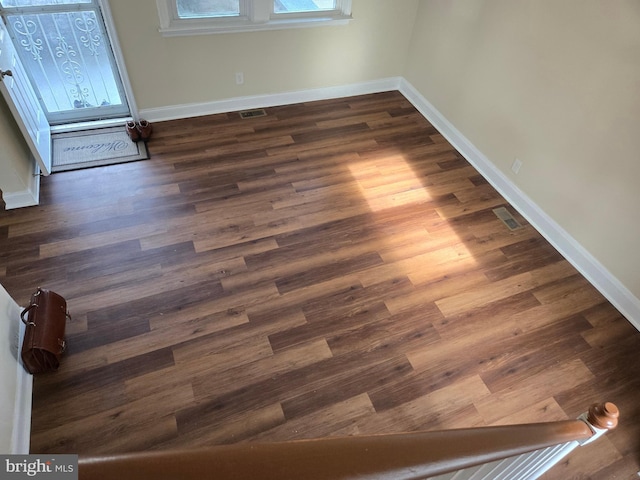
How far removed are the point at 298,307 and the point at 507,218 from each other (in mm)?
1718

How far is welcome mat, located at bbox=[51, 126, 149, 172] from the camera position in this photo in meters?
3.01

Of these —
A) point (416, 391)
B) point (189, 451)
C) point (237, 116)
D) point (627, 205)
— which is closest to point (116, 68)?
point (237, 116)

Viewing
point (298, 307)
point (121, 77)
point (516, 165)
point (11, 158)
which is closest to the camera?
point (298, 307)

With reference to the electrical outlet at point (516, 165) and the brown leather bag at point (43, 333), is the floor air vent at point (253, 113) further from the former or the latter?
the brown leather bag at point (43, 333)

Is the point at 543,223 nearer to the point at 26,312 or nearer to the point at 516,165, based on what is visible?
the point at 516,165

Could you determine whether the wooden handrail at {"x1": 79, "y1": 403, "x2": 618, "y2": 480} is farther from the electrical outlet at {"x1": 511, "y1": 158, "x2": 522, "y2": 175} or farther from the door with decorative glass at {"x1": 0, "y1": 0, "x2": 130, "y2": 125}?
the door with decorative glass at {"x1": 0, "y1": 0, "x2": 130, "y2": 125}

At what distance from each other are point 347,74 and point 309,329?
2.64 meters

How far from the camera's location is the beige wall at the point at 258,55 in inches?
119

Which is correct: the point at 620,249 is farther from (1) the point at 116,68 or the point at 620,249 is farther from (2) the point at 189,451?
(1) the point at 116,68

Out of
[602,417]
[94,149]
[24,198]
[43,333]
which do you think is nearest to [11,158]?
[24,198]

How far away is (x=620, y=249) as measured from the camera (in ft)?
7.95

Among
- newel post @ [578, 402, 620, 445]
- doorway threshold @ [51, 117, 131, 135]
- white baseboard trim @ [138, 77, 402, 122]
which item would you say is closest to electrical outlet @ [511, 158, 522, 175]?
white baseboard trim @ [138, 77, 402, 122]

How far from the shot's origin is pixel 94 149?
3.13 m

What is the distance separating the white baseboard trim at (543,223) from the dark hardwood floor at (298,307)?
69mm
